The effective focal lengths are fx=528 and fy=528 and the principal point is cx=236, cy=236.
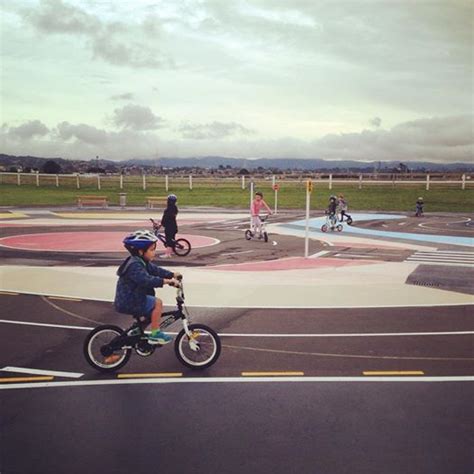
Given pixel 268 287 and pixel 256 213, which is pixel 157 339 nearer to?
pixel 268 287

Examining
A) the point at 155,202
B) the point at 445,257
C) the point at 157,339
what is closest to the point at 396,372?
the point at 157,339

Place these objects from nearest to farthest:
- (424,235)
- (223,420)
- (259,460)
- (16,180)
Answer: (259,460)
(223,420)
(424,235)
(16,180)

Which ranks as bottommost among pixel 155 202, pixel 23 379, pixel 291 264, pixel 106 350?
pixel 23 379

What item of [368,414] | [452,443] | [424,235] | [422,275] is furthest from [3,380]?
[424,235]

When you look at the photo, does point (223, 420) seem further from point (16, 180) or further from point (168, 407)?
point (16, 180)

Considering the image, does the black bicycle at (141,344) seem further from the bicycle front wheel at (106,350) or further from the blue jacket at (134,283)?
the blue jacket at (134,283)

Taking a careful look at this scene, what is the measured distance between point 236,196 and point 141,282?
39754 mm

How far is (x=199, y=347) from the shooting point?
7387 millimetres

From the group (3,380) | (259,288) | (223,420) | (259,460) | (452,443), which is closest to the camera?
(259,460)

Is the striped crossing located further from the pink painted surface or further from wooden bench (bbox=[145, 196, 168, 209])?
wooden bench (bbox=[145, 196, 168, 209])

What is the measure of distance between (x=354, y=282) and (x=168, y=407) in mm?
7886

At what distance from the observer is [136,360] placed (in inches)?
304

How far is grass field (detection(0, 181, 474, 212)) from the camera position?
39.7 meters

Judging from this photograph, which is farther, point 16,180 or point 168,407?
point 16,180
